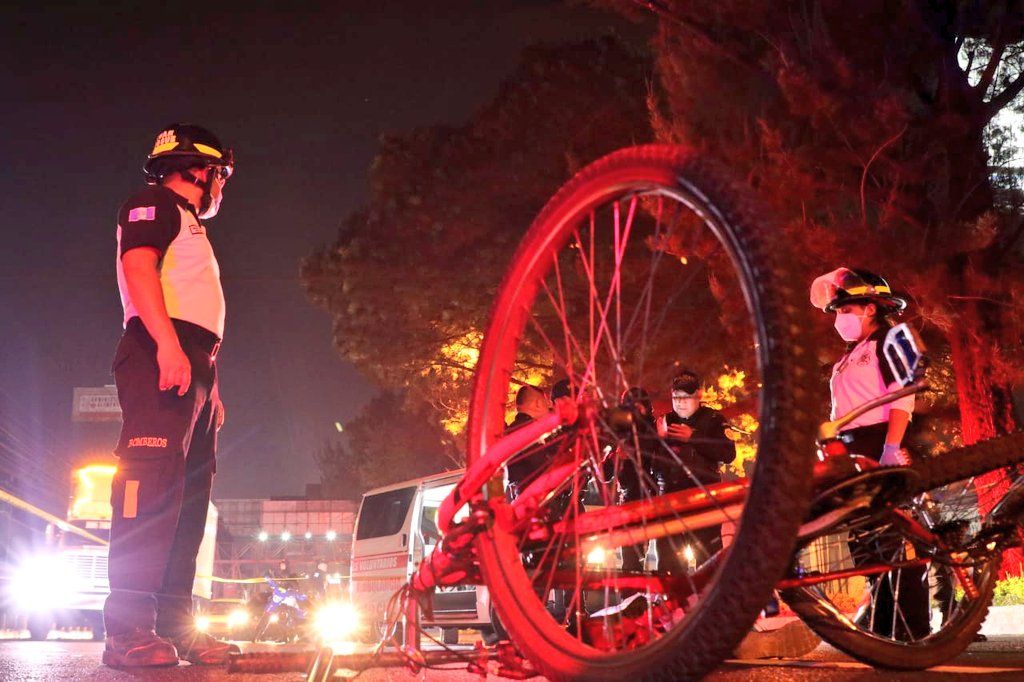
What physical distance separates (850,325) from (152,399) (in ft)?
9.64

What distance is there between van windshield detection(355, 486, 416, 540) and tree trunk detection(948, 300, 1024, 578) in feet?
21.8

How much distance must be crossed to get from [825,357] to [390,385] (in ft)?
45.7

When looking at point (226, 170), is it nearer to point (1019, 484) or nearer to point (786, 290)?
point (786, 290)

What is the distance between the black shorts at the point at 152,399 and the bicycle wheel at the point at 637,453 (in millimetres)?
1243

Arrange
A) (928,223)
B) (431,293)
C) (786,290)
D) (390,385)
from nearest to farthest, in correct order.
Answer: (786,290) → (928,223) → (431,293) → (390,385)

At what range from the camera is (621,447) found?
7.55 ft

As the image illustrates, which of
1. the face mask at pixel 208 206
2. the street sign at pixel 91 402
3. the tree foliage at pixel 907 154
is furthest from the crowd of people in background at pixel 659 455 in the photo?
the street sign at pixel 91 402

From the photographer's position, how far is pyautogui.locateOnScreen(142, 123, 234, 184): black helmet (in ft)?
Result: 12.8

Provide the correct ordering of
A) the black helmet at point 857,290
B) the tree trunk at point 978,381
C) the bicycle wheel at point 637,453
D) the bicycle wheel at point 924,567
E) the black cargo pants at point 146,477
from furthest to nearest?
the tree trunk at point 978,381
the black helmet at point 857,290
the black cargo pants at point 146,477
the bicycle wheel at point 924,567
the bicycle wheel at point 637,453

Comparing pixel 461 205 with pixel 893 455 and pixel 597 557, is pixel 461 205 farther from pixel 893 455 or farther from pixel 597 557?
pixel 597 557

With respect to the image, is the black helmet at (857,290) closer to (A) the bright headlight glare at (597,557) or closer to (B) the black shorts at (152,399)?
(A) the bright headlight glare at (597,557)

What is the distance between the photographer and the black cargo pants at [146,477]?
3.44m

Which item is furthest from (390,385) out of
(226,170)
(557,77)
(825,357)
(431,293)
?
(226,170)

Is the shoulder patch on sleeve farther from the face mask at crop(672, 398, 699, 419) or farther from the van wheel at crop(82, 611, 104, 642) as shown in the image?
the van wheel at crop(82, 611, 104, 642)
